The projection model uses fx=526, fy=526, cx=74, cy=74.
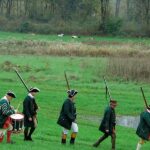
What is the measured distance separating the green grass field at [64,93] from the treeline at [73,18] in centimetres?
3675

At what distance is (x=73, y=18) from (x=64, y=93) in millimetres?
66783

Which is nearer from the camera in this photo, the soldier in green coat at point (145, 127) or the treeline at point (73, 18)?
the soldier in green coat at point (145, 127)

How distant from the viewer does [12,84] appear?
128 feet

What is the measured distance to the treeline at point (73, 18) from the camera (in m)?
88.3

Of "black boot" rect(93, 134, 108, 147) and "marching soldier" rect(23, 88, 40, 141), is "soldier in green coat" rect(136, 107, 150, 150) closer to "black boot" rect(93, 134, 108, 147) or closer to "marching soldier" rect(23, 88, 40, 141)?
"black boot" rect(93, 134, 108, 147)

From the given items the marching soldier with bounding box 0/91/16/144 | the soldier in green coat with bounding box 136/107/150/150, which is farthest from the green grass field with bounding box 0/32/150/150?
the soldier in green coat with bounding box 136/107/150/150

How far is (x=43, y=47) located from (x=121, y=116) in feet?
87.3

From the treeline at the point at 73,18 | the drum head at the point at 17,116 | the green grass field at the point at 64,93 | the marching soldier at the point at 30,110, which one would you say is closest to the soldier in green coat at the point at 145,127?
the green grass field at the point at 64,93

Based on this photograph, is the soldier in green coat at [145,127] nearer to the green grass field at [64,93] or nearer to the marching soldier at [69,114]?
the green grass field at [64,93]

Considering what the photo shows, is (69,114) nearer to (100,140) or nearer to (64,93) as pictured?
(100,140)

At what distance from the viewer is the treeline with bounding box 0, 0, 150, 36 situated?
88312 mm

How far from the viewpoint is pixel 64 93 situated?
36.2 m

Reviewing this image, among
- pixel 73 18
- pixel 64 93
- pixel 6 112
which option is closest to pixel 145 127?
pixel 6 112

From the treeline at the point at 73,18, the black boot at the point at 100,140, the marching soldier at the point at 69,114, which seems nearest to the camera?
the marching soldier at the point at 69,114
